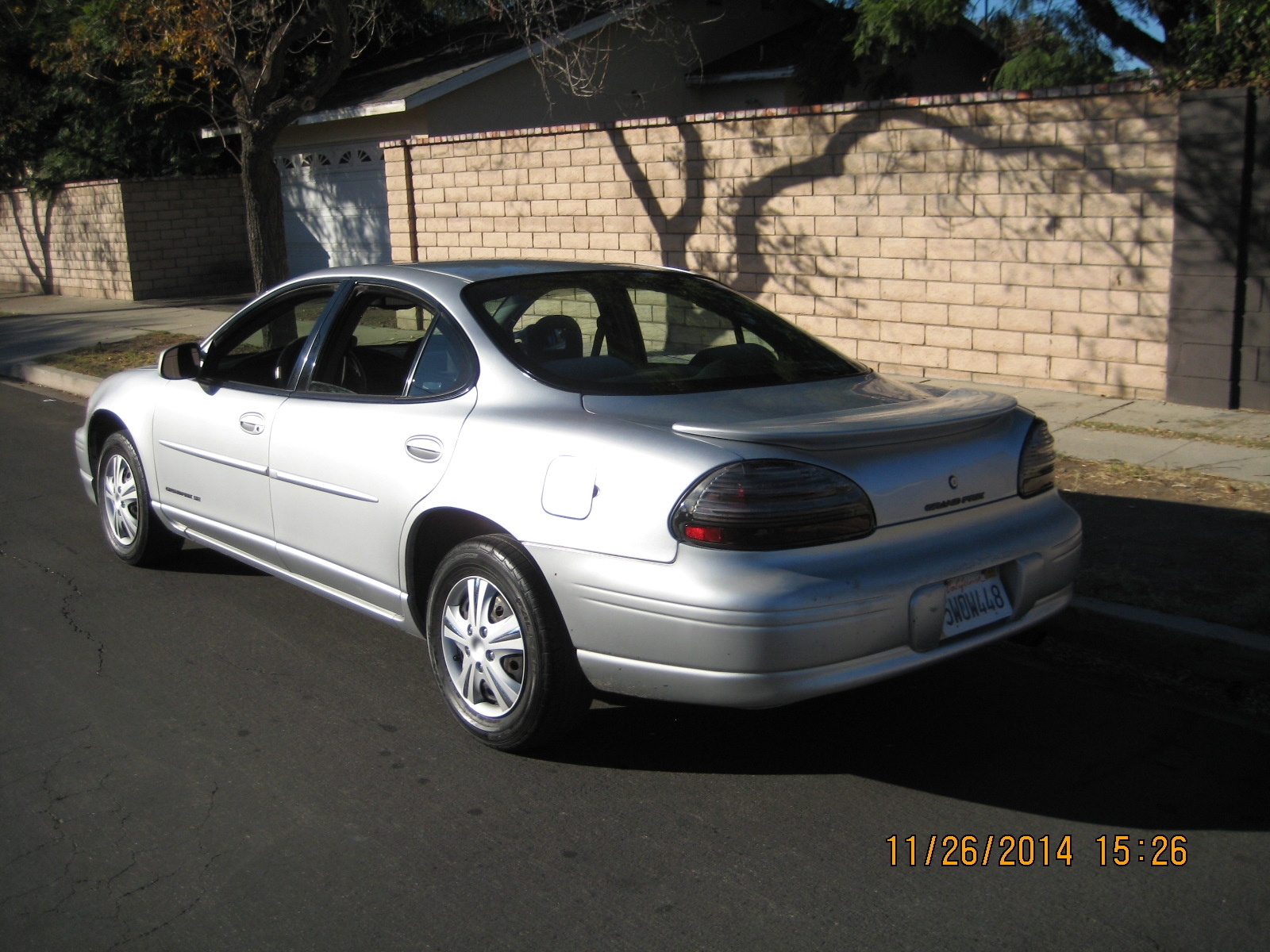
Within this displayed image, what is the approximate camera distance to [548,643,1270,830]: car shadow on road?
144 inches

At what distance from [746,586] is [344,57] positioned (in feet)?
33.8

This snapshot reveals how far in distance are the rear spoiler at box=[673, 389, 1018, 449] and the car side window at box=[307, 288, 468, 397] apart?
1.18 m

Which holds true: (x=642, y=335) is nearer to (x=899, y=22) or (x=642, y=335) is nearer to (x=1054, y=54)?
(x=899, y=22)

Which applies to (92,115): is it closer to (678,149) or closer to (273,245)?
(273,245)

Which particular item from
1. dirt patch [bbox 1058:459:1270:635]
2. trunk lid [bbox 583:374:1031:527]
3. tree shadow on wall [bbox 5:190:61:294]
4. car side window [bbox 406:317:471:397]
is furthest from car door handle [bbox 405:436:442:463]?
tree shadow on wall [bbox 5:190:61:294]

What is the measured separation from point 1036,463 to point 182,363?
3.76m

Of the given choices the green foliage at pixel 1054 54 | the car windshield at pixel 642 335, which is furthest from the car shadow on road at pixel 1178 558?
the green foliage at pixel 1054 54

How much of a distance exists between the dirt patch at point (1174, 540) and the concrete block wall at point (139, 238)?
1764cm

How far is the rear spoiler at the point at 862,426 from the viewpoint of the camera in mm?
3484

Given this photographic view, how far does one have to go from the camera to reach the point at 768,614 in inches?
131

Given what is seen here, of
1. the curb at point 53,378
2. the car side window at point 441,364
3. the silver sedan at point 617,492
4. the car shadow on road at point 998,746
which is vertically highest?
the car side window at point 441,364

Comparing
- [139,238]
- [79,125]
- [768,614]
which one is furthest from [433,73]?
[768,614]

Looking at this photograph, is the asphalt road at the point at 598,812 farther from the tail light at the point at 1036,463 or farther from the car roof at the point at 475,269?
the car roof at the point at 475,269

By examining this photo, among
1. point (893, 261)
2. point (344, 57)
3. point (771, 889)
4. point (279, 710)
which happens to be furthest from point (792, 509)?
point (344, 57)
